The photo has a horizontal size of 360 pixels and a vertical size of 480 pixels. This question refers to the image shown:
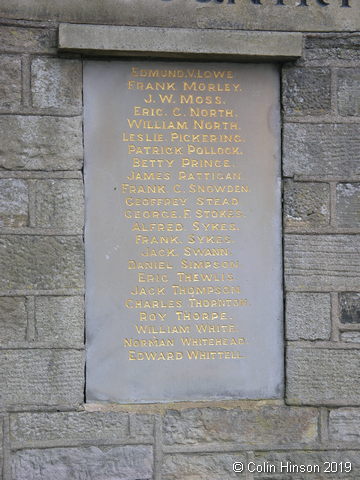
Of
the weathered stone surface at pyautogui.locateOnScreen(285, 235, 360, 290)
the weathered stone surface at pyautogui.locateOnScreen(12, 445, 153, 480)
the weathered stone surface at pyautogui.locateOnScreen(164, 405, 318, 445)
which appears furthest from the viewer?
the weathered stone surface at pyautogui.locateOnScreen(285, 235, 360, 290)

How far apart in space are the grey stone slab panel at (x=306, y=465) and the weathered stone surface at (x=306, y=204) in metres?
1.31

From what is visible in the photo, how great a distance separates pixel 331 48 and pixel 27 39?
174cm

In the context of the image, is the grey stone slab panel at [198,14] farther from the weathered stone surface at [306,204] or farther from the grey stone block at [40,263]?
the grey stone block at [40,263]

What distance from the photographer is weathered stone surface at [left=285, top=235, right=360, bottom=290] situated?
4477mm

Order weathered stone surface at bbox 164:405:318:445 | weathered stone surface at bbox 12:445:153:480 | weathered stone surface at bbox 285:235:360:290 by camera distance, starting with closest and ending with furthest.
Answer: weathered stone surface at bbox 12:445:153:480 → weathered stone surface at bbox 164:405:318:445 → weathered stone surface at bbox 285:235:360:290

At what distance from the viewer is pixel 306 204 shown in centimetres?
449

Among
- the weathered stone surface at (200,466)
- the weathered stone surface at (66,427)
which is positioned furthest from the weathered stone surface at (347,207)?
the weathered stone surface at (66,427)

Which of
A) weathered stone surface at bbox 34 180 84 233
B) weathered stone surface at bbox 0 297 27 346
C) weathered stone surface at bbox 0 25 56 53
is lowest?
weathered stone surface at bbox 0 297 27 346

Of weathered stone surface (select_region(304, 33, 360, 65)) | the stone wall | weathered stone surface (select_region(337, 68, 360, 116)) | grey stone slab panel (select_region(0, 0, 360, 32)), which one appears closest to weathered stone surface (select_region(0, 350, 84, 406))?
the stone wall

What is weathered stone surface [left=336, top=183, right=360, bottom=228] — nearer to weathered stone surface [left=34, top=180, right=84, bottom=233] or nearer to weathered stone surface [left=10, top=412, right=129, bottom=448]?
weathered stone surface [left=34, top=180, right=84, bottom=233]

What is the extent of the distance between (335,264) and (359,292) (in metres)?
0.21

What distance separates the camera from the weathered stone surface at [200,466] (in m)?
4.35

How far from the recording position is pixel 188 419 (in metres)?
4.38

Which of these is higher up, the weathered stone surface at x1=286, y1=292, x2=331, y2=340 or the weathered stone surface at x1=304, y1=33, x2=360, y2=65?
the weathered stone surface at x1=304, y1=33, x2=360, y2=65
